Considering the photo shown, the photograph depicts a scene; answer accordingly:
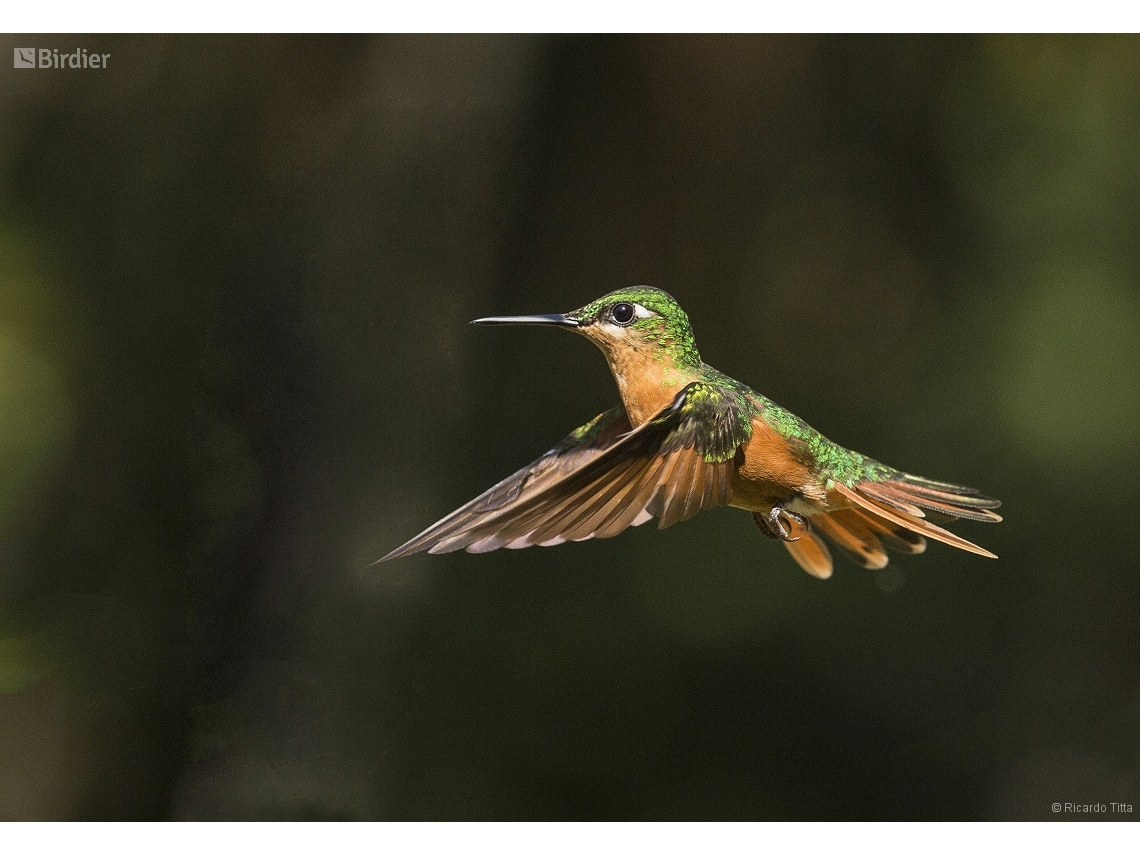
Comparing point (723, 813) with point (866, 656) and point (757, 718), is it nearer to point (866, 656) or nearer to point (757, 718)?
point (757, 718)

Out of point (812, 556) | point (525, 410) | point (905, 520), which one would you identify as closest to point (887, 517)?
point (905, 520)

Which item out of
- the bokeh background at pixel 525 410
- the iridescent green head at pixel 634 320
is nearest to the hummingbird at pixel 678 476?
the iridescent green head at pixel 634 320

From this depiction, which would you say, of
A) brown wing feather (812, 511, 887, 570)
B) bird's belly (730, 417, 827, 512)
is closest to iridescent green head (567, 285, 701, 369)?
bird's belly (730, 417, 827, 512)

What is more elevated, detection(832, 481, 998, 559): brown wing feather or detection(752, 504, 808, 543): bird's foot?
detection(832, 481, 998, 559): brown wing feather

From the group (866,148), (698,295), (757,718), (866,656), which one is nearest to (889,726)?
(866,656)

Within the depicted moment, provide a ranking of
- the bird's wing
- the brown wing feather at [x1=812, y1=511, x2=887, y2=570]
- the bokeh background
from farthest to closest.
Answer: the bokeh background → the brown wing feather at [x1=812, y1=511, x2=887, y2=570] → the bird's wing

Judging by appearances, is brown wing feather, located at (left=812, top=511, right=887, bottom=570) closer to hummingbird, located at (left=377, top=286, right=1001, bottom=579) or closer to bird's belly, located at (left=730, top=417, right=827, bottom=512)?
hummingbird, located at (left=377, top=286, right=1001, bottom=579)
